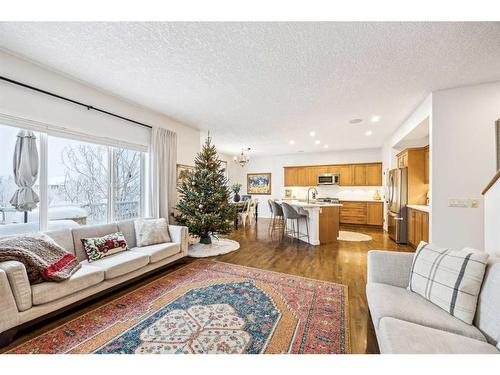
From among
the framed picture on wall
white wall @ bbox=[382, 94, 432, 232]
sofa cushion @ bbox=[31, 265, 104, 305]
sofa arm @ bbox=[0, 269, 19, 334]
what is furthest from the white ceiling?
the framed picture on wall

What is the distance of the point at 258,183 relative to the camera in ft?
30.7

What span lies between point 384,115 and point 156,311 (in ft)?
16.1

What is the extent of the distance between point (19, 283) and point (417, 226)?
19.1ft

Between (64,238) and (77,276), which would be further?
(64,238)

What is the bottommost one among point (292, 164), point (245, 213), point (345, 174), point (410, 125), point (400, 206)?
point (245, 213)

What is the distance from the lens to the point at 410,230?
Result: 15.1 ft

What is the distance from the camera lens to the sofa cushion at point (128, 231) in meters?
3.19

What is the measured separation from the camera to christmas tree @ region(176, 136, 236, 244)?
13.6ft

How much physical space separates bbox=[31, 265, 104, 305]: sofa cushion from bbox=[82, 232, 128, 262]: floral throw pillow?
26 centimetres

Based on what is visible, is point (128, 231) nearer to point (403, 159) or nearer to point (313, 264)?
point (313, 264)

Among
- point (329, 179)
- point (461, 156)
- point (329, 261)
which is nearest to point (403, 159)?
point (461, 156)

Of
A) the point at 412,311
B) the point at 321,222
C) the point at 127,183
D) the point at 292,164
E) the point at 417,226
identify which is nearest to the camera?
the point at 412,311

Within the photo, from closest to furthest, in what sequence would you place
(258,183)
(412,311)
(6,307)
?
(412,311) < (6,307) < (258,183)
